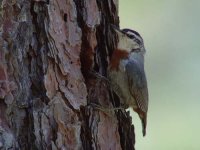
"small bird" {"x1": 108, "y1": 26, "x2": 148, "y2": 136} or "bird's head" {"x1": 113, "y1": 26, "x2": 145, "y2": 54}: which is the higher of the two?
"bird's head" {"x1": 113, "y1": 26, "x2": 145, "y2": 54}

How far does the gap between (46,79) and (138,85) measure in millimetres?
962

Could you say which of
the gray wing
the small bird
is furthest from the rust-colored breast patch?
the gray wing

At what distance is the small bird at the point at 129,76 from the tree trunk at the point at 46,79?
427mm

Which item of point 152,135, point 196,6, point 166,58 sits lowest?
point 152,135

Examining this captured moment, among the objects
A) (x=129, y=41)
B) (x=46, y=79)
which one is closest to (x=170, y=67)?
(x=129, y=41)

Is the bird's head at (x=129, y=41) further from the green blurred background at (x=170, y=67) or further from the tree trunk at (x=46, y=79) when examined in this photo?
the green blurred background at (x=170, y=67)

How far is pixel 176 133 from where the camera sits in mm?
6820

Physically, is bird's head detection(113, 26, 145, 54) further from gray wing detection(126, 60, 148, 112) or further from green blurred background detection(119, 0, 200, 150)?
green blurred background detection(119, 0, 200, 150)

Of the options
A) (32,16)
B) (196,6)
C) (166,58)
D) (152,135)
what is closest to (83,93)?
(32,16)

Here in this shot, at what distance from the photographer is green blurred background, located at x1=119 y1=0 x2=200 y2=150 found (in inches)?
268

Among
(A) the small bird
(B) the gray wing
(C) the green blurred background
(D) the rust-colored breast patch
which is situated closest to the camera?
(D) the rust-colored breast patch

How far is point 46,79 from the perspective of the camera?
4332mm

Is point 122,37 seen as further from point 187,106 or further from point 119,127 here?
point 187,106

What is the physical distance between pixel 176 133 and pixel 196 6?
4.89 feet
